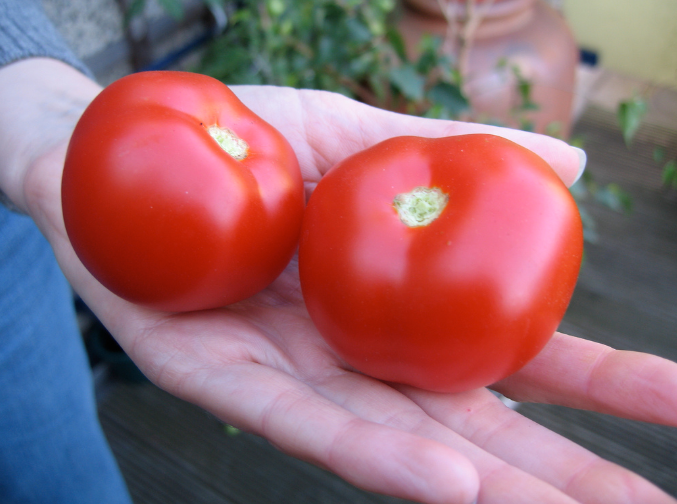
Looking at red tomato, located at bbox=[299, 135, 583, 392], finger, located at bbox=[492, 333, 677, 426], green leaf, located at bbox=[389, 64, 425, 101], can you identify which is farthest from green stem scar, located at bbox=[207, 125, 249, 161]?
green leaf, located at bbox=[389, 64, 425, 101]

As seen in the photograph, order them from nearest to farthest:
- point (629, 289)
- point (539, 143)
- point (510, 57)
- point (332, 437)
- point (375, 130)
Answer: point (332, 437) < point (539, 143) < point (375, 130) < point (510, 57) < point (629, 289)

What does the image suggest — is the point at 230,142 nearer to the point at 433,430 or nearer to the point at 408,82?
the point at 433,430

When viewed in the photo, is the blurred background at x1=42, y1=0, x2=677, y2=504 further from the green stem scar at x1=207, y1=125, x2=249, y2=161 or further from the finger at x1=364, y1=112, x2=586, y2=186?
the green stem scar at x1=207, y1=125, x2=249, y2=161

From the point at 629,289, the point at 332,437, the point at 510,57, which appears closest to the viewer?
the point at 332,437

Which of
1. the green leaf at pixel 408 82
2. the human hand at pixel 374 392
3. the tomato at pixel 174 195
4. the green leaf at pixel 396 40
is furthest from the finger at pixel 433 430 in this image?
the green leaf at pixel 396 40

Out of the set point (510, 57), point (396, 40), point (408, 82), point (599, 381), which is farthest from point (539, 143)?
point (510, 57)

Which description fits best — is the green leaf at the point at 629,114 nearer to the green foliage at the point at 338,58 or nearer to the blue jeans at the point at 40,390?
the green foliage at the point at 338,58

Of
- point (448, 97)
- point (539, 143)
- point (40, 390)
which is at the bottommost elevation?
point (40, 390)

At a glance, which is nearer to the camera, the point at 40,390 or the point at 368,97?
the point at 40,390

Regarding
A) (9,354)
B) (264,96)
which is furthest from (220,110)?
(9,354)
